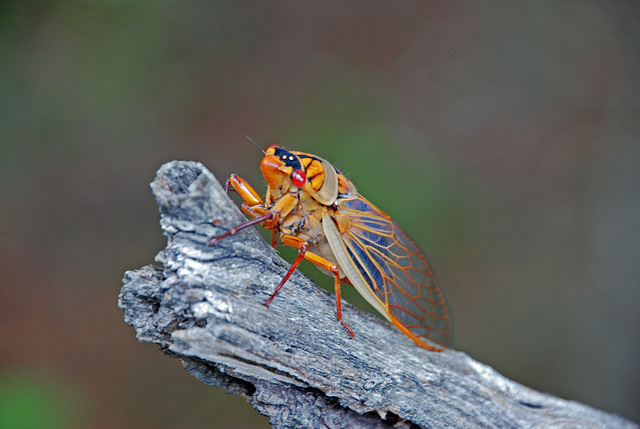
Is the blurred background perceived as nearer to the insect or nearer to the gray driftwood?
the insect

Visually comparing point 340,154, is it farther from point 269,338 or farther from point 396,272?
point 269,338

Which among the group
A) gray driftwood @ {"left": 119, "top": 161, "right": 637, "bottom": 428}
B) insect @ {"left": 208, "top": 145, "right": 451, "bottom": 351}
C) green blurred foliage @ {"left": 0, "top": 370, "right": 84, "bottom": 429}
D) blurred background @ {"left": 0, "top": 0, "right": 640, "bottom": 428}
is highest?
blurred background @ {"left": 0, "top": 0, "right": 640, "bottom": 428}

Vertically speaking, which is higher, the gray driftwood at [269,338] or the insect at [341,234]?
the insect at [341,234]

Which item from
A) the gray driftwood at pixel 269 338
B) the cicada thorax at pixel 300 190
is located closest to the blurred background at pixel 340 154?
the cicada thorax at pixel 300 190

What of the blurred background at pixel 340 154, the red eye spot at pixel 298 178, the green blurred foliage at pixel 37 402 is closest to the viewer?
the red eye spot at pixel 298 178

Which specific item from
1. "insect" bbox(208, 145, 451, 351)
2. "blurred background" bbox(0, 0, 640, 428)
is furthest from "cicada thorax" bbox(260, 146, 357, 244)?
"blurred background" bbox(0, 0, 640, 428)

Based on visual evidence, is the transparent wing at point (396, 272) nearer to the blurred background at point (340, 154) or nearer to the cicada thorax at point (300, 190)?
the cicada thorax at point (300, 190)

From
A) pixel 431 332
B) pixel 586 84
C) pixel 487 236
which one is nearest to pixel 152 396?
pixel 431 332
